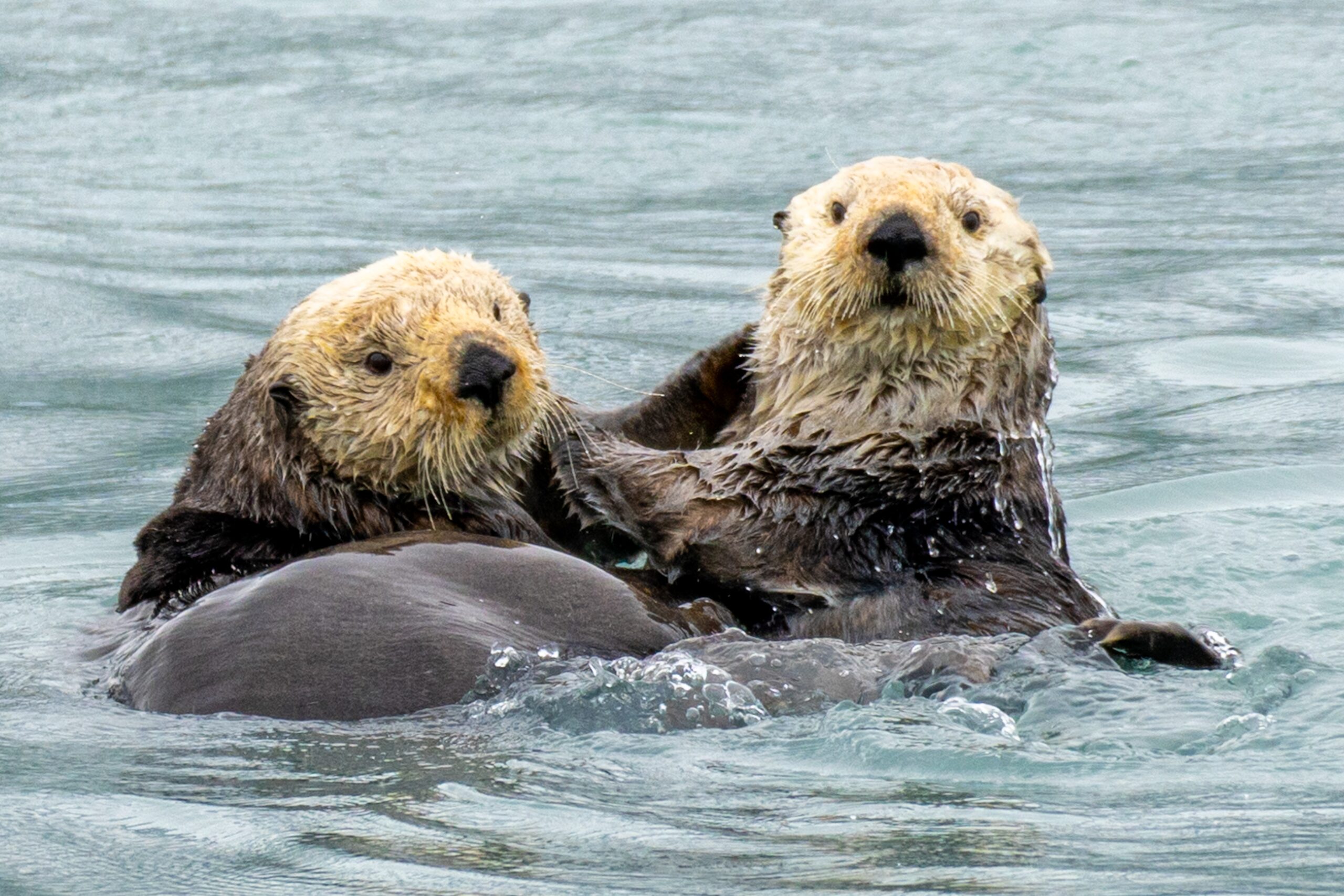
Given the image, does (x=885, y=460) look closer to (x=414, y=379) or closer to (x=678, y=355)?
(x=414, y=379)

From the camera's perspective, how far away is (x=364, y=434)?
179 inches

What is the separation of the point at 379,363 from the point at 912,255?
129 cm

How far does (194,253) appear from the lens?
396 inches

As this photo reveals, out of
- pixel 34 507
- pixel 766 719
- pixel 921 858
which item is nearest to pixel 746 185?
pixel 34 507

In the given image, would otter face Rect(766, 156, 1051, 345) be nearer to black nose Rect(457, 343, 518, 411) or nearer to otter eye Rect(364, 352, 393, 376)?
black nose Rect(457, 343, 518, 411)

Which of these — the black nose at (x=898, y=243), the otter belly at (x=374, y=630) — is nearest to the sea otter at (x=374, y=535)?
the otter belly at (x=374, y=630)

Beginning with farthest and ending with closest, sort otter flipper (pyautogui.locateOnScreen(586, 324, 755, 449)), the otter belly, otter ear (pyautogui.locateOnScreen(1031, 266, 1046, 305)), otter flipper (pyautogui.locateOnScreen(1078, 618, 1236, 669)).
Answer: otter flipper (pyautogui.locateOnScreen(586, 324, 755, 449))
otter ear (pyautogui.locateOnScreen(1031, 266, 1046, 305))
otter flipper (pyautogui.locateOnScreen(1078, 618, 1236, 669))
the otter belly

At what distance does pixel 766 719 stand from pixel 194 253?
6947 millimetres

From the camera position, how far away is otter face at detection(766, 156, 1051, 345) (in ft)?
15.0

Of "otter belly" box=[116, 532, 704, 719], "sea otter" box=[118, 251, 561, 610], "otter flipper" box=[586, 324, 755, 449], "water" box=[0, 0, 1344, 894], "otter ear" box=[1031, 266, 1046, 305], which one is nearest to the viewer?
"water" box=[0, 0, 1344, 894]

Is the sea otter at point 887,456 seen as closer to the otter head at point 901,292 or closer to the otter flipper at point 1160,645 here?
the otter head at point 901,292

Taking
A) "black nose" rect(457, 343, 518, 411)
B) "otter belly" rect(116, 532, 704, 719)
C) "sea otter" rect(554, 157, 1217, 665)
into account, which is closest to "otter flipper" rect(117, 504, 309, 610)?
"otter belly" rect(116, 532, 704, 719)

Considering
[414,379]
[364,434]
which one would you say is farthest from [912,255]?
[364,434]

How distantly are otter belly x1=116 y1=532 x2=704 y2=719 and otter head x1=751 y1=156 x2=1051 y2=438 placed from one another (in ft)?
3.13
